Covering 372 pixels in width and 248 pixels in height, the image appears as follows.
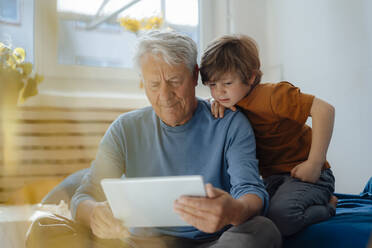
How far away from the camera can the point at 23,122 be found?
181 centimetres

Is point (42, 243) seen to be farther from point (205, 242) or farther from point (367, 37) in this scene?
point (367, 37)

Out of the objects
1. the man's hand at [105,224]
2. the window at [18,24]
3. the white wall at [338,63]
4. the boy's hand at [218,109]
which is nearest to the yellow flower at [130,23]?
the window at [18,24]

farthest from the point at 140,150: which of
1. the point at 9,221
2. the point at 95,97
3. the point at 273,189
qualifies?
the point at 95,97

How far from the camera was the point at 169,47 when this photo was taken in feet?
3.24

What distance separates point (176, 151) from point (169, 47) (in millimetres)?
265

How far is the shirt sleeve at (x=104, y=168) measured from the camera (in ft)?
3.29

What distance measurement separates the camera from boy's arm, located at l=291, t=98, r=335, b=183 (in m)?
1.05

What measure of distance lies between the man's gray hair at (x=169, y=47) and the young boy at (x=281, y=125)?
10cm

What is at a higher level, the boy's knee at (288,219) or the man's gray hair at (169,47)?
the man's gray hair at (169,47)

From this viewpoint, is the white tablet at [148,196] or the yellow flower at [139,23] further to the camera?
the yellow flower at [139,23]

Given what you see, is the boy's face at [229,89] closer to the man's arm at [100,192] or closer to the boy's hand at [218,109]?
the boy's hand at [218,109]

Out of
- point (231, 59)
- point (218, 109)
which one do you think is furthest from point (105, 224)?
point (231, 59)

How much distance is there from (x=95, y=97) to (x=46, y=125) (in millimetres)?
264

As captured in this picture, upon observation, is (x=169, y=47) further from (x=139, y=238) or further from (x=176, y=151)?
(x=139, y=238)
